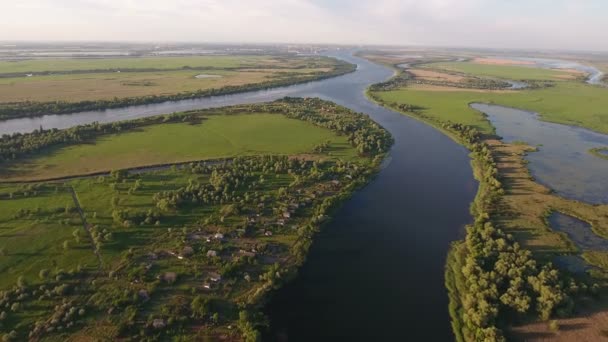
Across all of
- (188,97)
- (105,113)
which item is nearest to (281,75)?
(188,97)

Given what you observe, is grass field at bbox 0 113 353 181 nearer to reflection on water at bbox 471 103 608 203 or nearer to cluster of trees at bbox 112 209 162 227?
cluster of trees at bbox 112 209 162 227

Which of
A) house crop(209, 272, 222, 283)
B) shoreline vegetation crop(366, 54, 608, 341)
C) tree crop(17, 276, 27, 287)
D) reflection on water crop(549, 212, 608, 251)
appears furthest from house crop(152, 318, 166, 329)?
reflection on water crop(549, 212, 608, 251)

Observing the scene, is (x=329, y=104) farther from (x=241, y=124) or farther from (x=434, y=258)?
(x=434, y=258)

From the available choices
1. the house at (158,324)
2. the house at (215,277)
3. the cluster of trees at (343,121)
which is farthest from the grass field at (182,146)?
the house at (158,324)

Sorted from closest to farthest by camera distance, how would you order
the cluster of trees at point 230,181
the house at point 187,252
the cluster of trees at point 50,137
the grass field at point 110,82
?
the house at point 187,252 < the cluster of trees at point 230,181 < the cluster of trees at point 50,137 < the grass field at point 110,82

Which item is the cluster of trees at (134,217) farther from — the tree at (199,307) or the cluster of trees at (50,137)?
the cluster of trees at (50,137)
